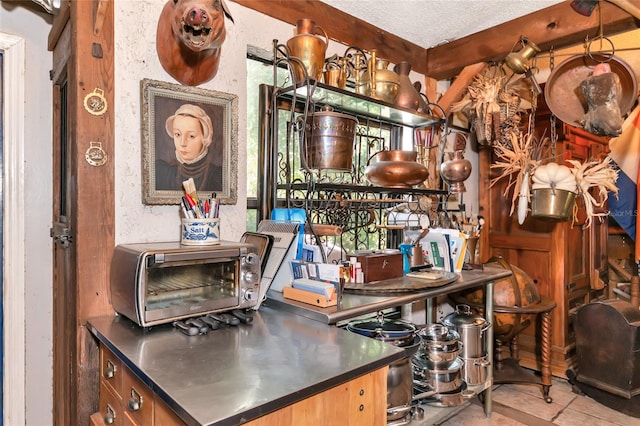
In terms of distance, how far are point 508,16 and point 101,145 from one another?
259 cm

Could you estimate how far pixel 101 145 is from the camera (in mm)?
1681

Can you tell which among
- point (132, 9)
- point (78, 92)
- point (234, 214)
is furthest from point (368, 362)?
point (132, 9)

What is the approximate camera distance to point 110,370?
1460 mm

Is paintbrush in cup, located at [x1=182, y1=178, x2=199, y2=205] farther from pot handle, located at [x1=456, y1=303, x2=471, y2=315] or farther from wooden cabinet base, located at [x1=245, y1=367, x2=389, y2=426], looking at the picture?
pot handle, located at [x1=456, y1=303, x2=471, y2=315]

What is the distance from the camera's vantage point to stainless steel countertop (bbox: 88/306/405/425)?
0.98m

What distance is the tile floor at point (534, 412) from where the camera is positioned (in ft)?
8.39

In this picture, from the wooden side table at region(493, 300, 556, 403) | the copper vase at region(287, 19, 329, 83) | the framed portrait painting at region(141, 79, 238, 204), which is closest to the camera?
the framed portrait painting at region(141, 79, 238, 204)

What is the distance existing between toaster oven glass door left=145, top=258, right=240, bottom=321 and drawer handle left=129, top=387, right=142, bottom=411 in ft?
0.89

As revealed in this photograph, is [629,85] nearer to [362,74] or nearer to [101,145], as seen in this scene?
[362,74]

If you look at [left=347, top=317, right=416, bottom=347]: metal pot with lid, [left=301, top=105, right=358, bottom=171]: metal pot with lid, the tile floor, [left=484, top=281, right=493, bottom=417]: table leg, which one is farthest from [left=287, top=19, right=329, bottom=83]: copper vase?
the tile floor

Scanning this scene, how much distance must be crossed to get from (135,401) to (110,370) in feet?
0.91

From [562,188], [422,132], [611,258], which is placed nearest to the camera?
[562,188]

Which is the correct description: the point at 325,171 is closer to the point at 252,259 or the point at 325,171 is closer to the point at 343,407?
the point at 252,259

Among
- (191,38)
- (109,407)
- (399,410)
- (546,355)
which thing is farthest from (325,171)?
(546,355)
